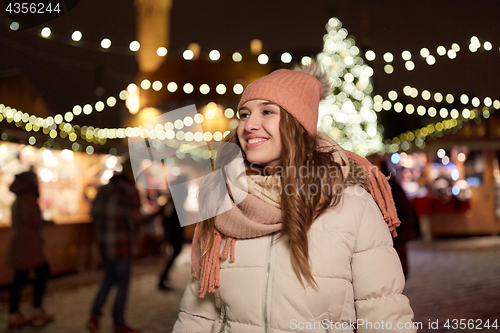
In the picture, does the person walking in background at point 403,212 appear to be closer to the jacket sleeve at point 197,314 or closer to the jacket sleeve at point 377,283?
the jacket sleeve at point 377,283

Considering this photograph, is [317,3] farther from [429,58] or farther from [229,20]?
[429,58]

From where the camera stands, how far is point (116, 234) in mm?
4938

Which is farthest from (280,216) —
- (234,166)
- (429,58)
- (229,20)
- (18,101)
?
(18,101)

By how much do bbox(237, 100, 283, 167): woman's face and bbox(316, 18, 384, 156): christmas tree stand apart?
11178mm

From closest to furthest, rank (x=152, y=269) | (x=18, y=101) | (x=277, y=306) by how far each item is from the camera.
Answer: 1. (x=277, y=306)
2. (x=18, y=101)
3. (x=152, y=269)

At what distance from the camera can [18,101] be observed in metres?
6.12

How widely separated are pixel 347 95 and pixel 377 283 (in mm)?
12586

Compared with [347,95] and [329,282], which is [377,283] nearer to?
[329,282]

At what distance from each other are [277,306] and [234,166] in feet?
2.00

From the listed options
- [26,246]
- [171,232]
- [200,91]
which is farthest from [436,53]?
[26,246]

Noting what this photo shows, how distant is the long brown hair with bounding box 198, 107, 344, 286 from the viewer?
5.17 feet

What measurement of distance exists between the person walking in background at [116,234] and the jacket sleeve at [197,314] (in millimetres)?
3288

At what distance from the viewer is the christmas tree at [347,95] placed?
1294 centimetres

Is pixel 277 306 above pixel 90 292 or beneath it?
above
